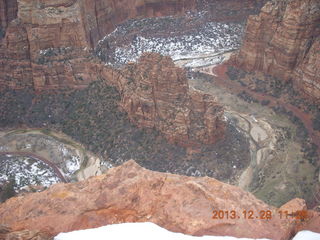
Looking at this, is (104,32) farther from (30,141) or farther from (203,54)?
(30,141)

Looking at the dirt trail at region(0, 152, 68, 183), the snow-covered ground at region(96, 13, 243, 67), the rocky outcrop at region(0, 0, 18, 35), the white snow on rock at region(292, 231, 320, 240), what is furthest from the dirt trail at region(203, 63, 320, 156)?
the white snow on rock at region(292, 231, 320, 240)

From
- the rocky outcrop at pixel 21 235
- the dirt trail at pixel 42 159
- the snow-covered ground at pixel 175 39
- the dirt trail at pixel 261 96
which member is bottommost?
the dirt trail at pixel 42 159

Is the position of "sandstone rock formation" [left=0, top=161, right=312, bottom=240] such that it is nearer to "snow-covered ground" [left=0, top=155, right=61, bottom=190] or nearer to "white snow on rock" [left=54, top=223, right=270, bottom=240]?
"white snow on rock" [left=54, top=223, right=270, bottom=240]

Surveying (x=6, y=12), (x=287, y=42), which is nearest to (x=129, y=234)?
(x=287, y=42)

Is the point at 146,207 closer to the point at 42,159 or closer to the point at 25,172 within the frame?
the point at 25,172

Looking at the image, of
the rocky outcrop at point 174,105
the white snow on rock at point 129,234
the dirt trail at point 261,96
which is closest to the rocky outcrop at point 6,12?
the rocky outcrop at point 174,105

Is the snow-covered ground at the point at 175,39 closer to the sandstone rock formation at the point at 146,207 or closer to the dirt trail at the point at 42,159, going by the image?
the dirt trail at the point at 42,159
